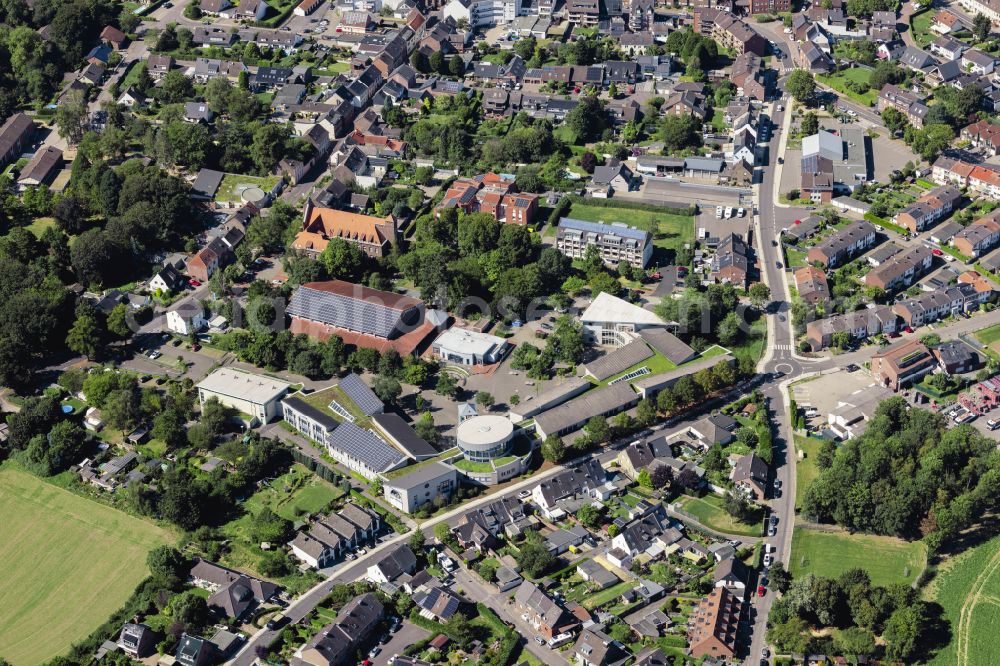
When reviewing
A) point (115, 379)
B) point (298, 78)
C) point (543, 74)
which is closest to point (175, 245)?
point (115, 379)

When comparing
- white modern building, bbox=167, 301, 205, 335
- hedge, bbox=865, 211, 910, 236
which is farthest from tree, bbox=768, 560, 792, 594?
white modern building, bbox=167, 301, 205, 335

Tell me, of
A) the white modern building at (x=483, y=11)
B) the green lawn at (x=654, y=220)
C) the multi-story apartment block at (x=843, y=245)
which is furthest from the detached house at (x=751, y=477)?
the white modern building at (x=483, y=11)

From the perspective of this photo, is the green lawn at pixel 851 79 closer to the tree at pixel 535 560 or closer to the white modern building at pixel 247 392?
the white modern building at pixel 247 392

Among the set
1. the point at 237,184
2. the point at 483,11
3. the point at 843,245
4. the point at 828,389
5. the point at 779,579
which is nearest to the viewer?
the point at 779,579

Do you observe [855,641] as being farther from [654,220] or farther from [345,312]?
[654,220]

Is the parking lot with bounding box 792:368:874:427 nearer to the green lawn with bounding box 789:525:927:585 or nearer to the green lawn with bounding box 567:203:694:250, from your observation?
the green lawn with bounding box 789:525:927:585

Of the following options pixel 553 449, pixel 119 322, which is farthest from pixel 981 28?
pixel 119 322
